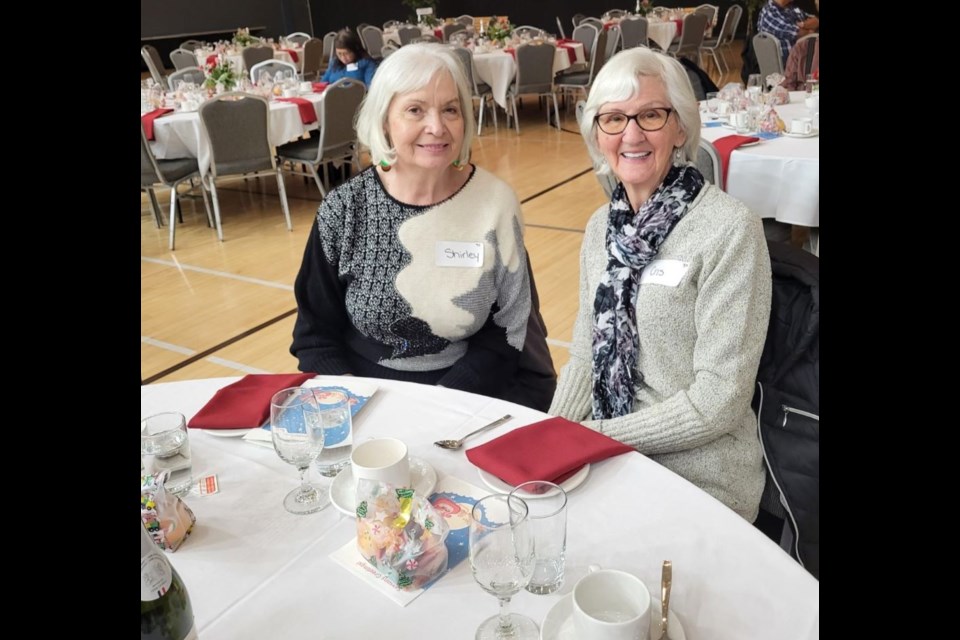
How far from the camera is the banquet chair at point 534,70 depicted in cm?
843

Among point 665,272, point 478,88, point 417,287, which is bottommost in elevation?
point 417,287

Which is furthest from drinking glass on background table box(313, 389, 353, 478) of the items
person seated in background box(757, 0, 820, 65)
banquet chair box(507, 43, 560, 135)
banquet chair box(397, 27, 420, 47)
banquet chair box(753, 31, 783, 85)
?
banquet chair box(397, 27, 420, 47)

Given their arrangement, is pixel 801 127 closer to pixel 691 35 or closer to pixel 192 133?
pixel 192 133

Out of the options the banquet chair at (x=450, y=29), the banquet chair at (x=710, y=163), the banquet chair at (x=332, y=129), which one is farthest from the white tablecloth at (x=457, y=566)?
the banquet chair at (x=450, y=29)

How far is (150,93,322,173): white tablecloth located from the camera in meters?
5.46

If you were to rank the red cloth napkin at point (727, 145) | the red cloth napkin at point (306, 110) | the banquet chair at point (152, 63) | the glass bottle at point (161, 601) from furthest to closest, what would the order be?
the banquet chair at point (152, 63) → the red cloth napkin at point (306, 110) → the red cloth napkin at point (727, 145) → the glass bottle at point (161, 601)

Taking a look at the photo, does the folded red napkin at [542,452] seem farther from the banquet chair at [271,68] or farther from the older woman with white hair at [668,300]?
the banquet chair at [271,68]

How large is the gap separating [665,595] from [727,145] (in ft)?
10.4

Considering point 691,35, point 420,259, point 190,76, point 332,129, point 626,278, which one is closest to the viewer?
point 626,278

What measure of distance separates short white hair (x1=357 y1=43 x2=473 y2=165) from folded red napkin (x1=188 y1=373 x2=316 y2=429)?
2.48 ft

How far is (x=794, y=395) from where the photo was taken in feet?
5.09

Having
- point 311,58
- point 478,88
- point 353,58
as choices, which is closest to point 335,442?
point 353,58

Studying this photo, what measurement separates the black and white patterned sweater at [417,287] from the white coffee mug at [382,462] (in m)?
0.86

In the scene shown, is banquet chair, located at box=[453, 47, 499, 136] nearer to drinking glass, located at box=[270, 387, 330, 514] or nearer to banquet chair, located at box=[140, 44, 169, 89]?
banquet chair, located at box=[140, 44, 169, 89]
